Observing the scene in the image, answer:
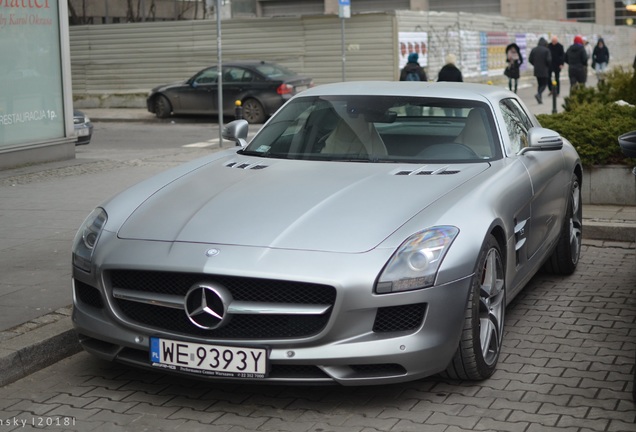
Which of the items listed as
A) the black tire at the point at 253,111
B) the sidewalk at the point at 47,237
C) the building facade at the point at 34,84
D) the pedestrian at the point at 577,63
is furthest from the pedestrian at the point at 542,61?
the building facade at the point at 34,84

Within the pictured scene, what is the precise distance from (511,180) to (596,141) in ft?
15.4

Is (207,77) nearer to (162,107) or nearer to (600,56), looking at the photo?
(162,107)

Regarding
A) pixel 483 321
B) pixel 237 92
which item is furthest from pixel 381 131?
pixel 237 92

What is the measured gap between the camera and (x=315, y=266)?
4629mm

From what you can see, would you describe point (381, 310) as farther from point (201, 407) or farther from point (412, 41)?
point (412, 41)

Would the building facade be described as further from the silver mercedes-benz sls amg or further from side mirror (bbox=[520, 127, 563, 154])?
side mirror (bbox=[520, 127, 563, 154])

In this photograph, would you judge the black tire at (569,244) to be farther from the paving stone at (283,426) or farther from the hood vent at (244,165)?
the paving stone at (283,426)

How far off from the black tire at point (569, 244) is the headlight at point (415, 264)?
9.15 feet

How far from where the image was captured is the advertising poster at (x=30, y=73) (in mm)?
14703

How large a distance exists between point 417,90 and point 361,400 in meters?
2.47

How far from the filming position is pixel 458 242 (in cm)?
489

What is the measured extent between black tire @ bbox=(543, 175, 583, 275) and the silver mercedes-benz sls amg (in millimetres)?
1313

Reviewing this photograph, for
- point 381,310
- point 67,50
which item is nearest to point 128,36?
point 67,50

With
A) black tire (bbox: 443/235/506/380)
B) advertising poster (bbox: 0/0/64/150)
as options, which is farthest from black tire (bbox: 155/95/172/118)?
black tire (bbox: 443/235/506/380)
